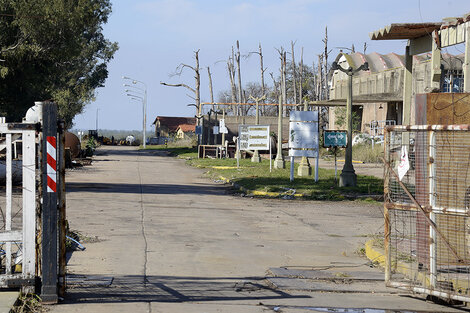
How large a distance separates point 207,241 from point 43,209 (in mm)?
4844

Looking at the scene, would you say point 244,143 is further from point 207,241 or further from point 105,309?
point 105,309

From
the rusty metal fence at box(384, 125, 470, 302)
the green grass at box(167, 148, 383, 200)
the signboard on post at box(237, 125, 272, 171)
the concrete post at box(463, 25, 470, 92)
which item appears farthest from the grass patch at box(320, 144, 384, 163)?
the rusty metal fence at box(384, 125, 470, 302)

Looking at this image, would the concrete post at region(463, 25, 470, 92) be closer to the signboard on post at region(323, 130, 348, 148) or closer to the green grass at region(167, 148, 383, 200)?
the green grass at region(167, 148, 383, 200)

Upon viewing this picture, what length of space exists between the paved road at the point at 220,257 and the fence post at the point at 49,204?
10.7 inches

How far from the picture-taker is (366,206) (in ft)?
61.0

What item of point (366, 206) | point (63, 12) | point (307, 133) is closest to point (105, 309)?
point (366, 206)

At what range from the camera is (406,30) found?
508 inches

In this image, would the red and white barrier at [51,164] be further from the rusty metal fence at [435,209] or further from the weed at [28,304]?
the rusty metal fence at [435,209]

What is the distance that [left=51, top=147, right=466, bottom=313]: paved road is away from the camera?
302 inches

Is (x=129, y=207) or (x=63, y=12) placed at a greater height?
(x=63, y=12)

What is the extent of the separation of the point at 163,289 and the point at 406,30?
7.36m

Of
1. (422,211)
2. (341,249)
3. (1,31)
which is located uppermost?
(1,31)

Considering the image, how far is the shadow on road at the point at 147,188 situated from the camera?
2156 cm

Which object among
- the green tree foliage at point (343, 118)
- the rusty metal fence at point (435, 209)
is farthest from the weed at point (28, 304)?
the green tree foliage at point (343, 118)
